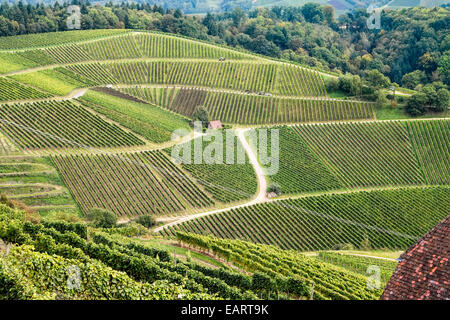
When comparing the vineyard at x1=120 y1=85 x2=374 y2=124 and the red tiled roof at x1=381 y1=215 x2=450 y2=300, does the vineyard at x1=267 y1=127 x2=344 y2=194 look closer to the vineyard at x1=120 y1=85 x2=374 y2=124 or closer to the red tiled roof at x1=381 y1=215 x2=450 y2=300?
the vineyard at x1=120 y1=85 x2=374 y2=124

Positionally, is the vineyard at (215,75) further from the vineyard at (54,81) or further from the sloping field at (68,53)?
the vineyard at (54,81)

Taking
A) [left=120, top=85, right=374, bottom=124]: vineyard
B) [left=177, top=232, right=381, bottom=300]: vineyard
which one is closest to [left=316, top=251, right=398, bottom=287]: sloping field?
[left=177, top=232, right=381, bottom=300]: vineyard

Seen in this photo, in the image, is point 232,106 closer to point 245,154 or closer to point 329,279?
point 245,154

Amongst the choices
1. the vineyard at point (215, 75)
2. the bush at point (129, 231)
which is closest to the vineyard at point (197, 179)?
the bush at point (129, 231)

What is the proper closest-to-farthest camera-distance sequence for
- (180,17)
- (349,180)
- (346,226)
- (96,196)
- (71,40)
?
(96,196) < (346,226) < (349,180) < (71,40) < (180,17)

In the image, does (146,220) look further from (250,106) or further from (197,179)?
(250,106)

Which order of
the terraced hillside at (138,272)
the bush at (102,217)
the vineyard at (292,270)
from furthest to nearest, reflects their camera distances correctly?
1. the bush at (102,217)
2. the vineyard at (292,270)
3. the terraced hillside at (138,272)
